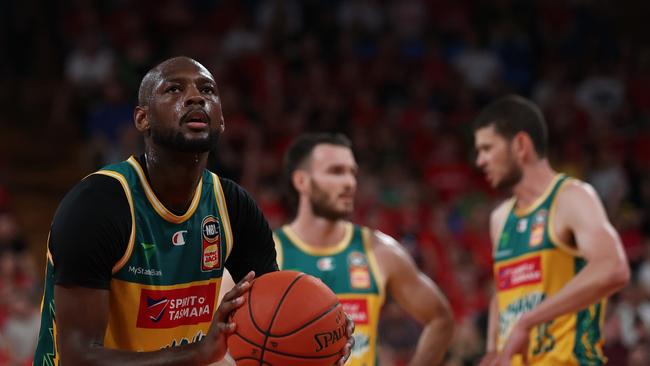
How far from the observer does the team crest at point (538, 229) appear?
5207mm

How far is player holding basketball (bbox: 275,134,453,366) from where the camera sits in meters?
5.29

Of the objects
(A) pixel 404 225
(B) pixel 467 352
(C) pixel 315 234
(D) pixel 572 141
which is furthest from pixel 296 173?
(D) pixel 572 141

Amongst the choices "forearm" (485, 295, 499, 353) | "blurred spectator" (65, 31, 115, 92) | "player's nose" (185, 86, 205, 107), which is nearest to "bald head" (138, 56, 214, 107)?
"player's nose" (185, 86, 205, 107)

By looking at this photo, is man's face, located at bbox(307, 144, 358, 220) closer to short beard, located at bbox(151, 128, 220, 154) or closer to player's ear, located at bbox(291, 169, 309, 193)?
player's ear, located at bbox(291, 169, 309, 193)

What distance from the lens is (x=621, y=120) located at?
11.4m

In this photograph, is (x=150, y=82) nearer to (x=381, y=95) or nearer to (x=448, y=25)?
(x=381, y=95)

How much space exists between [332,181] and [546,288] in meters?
1.30

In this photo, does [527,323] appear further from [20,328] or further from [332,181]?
[20,328]

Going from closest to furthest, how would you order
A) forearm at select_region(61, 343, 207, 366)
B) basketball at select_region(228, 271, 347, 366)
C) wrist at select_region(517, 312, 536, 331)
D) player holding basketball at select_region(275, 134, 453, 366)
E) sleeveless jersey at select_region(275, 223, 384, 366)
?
forearm at select_region(61, 343, 207, 366) → basketball at select_region(228, 271, 347, 366) → wrist at select_region(517, 312, 536, 331) → sleeveless jersey at select_region(275, 223, 384, 366) → player holding basketball at select_region(275, 134, 453, 366)

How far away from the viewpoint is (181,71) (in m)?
3.29

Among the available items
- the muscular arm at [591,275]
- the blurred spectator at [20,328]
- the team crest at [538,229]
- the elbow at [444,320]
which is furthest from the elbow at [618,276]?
the blurred spectator at [20,328]

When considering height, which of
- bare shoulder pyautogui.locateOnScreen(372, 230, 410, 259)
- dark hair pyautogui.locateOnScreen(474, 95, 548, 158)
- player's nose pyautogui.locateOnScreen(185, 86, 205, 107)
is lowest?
bare shoulder pyautogui.locateOnScreen(372, 230, 410, 259)

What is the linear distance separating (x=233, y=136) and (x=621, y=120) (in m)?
4.48

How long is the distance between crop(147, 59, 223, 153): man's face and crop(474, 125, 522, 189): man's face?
8.15ft
